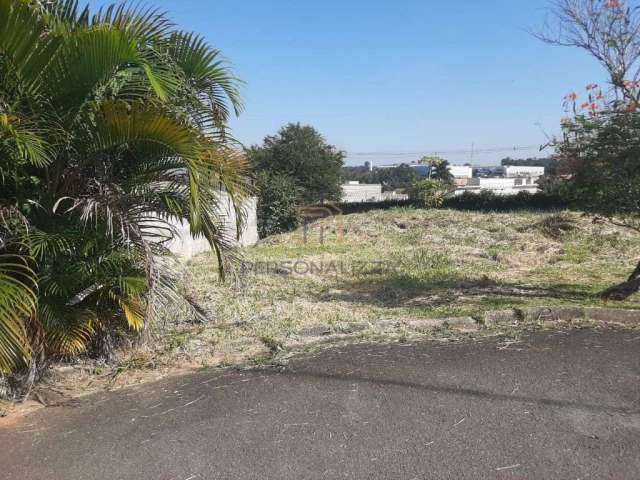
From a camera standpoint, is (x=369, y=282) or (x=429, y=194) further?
(x=429, y=194)

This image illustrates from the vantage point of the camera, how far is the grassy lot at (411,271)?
21.3ft

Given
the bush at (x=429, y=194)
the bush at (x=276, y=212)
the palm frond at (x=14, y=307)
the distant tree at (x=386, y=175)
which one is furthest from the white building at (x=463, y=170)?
the palm frond at (x=14, y=307)

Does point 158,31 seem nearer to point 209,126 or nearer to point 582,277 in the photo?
point 209,126

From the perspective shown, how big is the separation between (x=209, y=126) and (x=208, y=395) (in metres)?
2.24

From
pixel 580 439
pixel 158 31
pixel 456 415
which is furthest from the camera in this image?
pixel 158 31

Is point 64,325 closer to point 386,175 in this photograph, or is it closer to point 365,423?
point 365,423

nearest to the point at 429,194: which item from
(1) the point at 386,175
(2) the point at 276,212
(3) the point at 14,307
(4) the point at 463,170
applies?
(2) the point at 276,212

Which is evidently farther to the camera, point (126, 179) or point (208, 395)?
point (126, 179)

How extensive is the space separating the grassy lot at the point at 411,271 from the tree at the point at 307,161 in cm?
2284

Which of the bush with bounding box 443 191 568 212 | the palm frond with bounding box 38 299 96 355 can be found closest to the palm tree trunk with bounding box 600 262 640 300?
the palm frond with bounding box 38 299 96 355

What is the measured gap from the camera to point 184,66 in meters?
4.75

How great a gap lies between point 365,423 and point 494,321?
9.39ft

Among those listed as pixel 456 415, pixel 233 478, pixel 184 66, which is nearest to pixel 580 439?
pixel 456 415

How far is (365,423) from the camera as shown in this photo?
11.4ft
